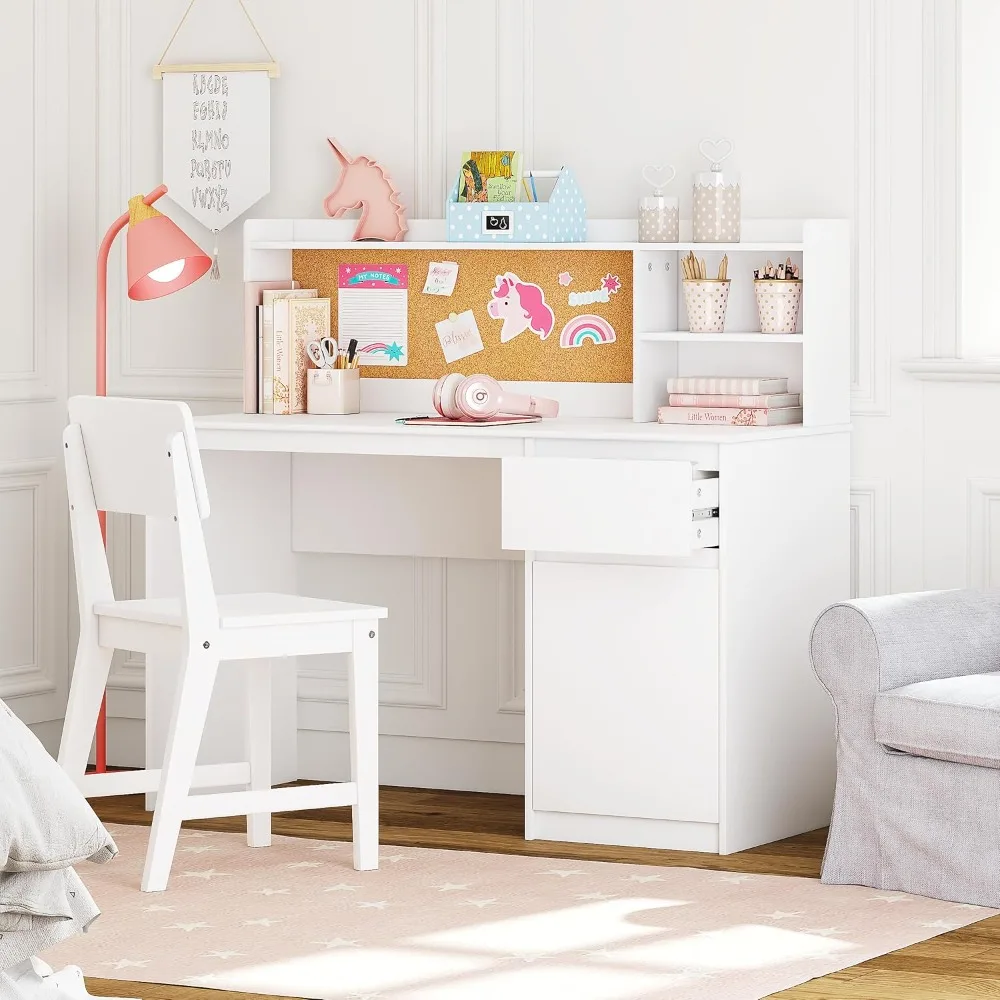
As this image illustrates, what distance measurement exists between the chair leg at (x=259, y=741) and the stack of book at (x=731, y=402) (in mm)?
955

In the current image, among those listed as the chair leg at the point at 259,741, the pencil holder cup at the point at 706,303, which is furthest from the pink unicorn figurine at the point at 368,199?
the chair leg at the point at 259,741

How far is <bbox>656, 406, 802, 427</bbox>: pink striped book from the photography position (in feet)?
12.6

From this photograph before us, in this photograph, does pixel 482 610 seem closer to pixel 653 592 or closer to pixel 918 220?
pixel 653 592

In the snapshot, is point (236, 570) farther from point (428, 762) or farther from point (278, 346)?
point (428, 762)

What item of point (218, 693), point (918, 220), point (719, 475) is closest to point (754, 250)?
point (918, 220)

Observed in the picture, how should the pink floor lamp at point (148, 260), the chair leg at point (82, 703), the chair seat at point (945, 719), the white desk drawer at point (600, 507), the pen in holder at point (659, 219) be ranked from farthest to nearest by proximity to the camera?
the pink floor lamp at point (148, 260) < the pen in holder at point (659, 219) < the chair leg at point (82, 703) < the white desk drawer at point (600, 507) < the chair seat at point (945, 719)

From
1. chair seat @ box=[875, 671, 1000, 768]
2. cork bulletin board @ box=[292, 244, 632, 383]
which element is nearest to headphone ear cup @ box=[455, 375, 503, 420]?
cork bulletin board @ box=[292, 244, 632, 383]

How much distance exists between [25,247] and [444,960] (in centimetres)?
223

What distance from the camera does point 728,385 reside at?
3.88 m

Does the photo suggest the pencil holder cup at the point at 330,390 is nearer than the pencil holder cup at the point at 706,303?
No

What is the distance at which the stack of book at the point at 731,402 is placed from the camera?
3850mm

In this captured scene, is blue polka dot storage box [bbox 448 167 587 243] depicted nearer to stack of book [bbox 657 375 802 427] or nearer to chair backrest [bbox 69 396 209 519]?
stack of book [bbox 657 375 802 427]

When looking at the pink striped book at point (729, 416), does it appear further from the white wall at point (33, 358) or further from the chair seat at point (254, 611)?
the white wall at point (33, 358)

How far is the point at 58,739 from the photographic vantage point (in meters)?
4.66
